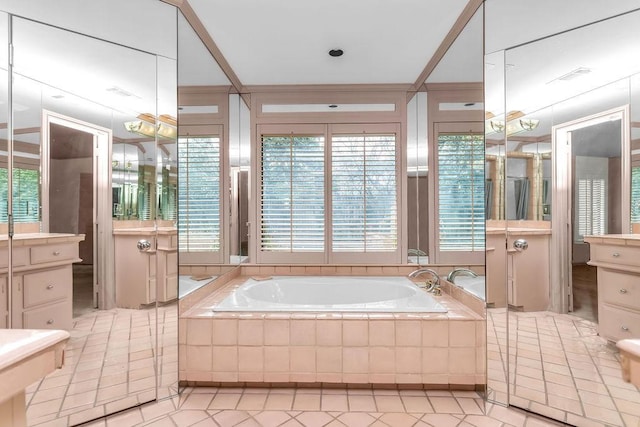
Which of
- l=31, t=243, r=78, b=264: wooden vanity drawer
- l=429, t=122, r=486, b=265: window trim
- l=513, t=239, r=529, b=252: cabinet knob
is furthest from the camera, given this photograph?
l=429, t=122, r=486, b=265: window trim

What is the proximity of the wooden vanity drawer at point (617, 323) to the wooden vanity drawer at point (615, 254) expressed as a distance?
213mm

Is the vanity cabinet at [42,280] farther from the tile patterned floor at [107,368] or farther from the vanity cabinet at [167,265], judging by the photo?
the vanity cabinet at [167,265]

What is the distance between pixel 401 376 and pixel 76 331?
5.54 feet

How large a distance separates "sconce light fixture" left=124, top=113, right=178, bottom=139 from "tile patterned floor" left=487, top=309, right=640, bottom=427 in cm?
207

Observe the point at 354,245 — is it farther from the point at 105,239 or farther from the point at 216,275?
the point at 105,239

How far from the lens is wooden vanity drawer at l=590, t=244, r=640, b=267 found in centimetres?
138

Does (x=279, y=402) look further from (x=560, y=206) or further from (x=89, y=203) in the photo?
(x=560, y=206)

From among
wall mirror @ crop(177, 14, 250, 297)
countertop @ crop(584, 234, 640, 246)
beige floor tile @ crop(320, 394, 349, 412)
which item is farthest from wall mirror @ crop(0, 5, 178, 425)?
countertop @ crop(584, 234, 640, 246)

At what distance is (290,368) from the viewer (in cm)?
175

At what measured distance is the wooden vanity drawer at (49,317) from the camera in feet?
4.63

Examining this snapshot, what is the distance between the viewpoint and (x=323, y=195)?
2.78 meters

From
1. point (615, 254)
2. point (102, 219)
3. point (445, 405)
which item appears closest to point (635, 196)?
point (615, 254)

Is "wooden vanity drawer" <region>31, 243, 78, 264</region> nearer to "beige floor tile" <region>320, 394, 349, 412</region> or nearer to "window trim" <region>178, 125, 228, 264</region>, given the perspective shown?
"window trim" <region>178, 125, 228, 264</region>

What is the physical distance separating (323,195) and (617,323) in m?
2.01
